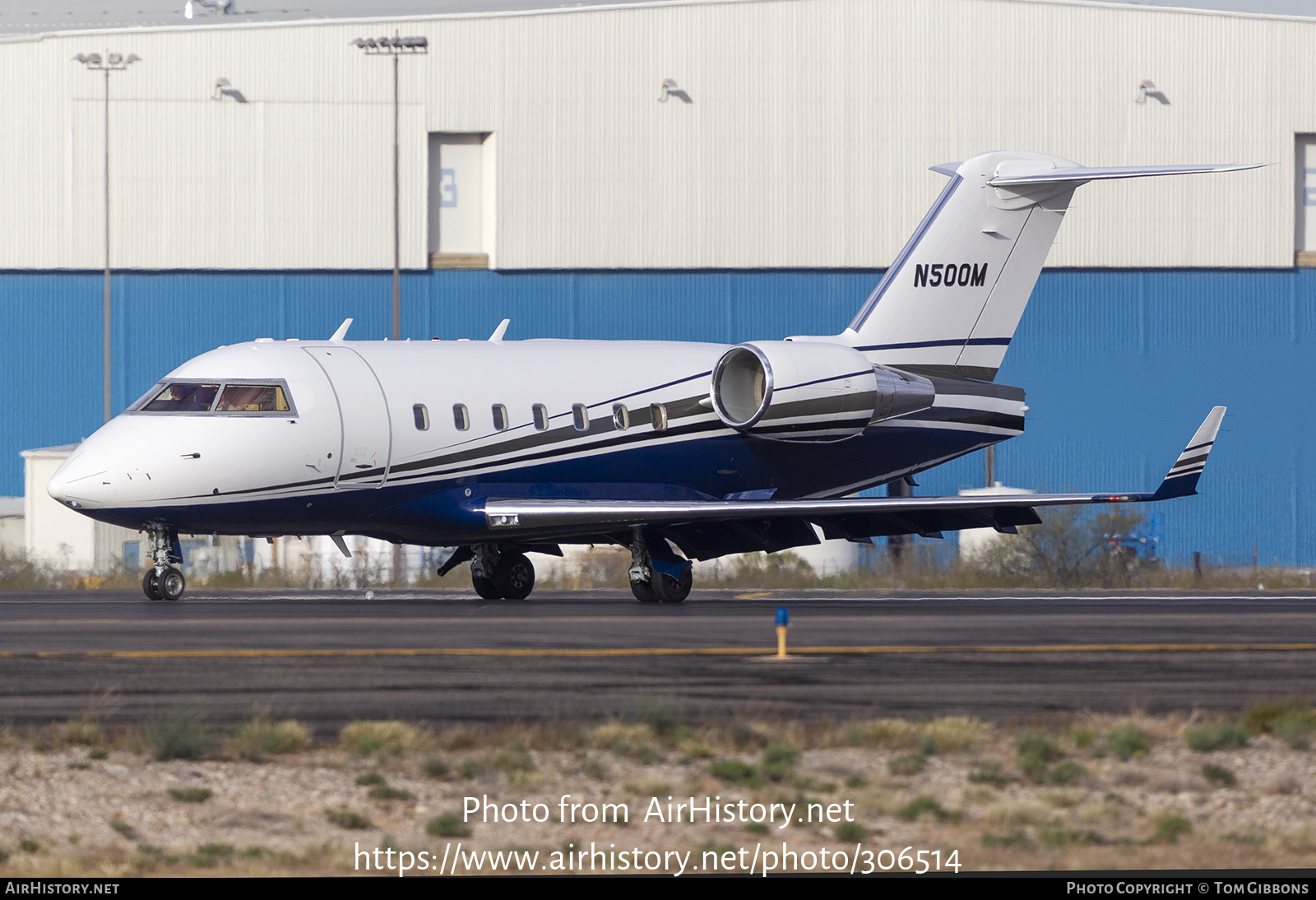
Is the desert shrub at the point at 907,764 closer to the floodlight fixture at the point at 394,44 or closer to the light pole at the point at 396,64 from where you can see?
the light pole at the point at 396,64

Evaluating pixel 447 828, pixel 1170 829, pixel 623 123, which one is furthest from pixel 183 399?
pixel 623 123

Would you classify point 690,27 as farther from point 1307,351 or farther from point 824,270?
point 1307,351

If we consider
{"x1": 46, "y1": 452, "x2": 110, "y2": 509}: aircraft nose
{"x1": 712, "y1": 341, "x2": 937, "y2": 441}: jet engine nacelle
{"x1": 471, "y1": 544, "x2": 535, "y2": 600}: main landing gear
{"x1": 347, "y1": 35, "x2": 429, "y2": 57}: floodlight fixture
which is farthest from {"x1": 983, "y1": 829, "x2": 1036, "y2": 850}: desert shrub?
{"x1": 347, "y1": 35, "x2": 429, "y2": 57}: floodlight fixture

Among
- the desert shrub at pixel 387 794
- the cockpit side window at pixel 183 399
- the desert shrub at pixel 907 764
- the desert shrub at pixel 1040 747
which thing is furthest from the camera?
the cockpit side window at pixel 183 399

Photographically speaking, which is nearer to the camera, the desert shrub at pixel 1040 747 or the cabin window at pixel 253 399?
the desert shrub at pixel 1040 747

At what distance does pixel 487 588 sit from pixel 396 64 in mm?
26959

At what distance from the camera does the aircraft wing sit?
25.2m

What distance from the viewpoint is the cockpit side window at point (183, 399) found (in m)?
24.6

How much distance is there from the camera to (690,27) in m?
55.1

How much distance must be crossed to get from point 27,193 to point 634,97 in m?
18.7

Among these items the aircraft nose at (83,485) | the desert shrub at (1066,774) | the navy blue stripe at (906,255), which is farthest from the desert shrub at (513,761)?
the navy blue stripe at (906,255)

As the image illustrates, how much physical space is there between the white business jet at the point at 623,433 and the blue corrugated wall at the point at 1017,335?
26.0 m

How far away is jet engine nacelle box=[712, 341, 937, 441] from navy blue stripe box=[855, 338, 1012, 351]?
73 cm

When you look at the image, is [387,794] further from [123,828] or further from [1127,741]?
[1127,741]
